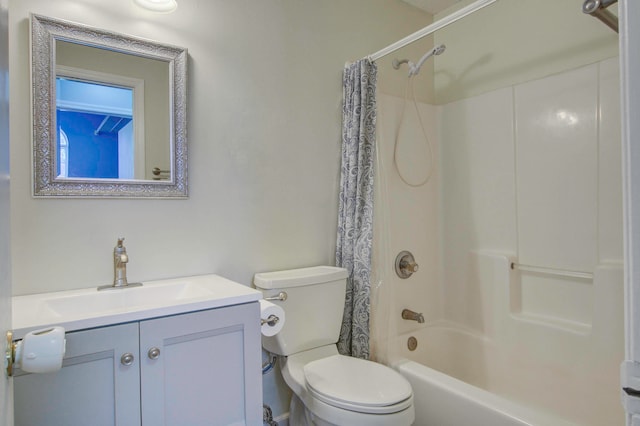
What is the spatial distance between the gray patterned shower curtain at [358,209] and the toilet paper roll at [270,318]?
623 millimetres

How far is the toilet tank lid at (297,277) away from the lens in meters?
1.62

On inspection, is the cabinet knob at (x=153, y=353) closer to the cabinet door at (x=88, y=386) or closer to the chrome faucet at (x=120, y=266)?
the cabinet door at (x=88, y=386)

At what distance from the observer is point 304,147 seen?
193 cm

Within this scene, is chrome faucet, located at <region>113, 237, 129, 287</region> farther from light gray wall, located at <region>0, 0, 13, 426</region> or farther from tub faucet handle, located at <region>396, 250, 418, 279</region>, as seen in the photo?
tub faucet handle, located at <region>396, 250, 418, 279</region>

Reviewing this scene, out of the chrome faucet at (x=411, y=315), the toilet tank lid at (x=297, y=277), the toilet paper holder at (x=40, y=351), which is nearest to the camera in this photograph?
the toilet paper holder at (x=40, y=351)

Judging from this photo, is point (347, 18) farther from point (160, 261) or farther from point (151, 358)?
point (151, 358)

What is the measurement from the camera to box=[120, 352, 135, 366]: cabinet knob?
3.34 ft

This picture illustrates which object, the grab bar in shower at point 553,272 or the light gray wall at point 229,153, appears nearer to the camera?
the light gray wall at point 229,153

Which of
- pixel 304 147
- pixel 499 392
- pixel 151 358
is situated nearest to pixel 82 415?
pixel 151 358

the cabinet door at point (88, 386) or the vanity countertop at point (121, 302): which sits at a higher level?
the vanity countertop at point (121, 302)

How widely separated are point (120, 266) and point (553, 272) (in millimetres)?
2047

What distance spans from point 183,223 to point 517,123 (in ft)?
6.13

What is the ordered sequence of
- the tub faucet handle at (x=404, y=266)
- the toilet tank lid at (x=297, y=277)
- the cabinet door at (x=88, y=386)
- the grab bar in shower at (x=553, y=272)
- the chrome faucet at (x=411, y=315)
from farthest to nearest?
the tub faucet handle at (x=404, y=266) < the chrome faucet at (x=411, y=315) < the grab bar in shower at (x=553, y=272) < the toilet tank lid at (x=297, y=277) < the cabinet door at (x=88, y=386)

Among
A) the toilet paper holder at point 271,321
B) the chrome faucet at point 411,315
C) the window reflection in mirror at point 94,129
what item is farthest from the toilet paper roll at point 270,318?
the chrome faucet at point 411,315
